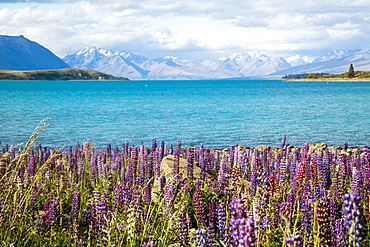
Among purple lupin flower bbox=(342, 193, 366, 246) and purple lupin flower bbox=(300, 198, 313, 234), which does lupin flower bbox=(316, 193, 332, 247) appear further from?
purple lupin flower bbox=(342, 193, 366, 246)

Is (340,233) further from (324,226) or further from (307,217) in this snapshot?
(307,217)

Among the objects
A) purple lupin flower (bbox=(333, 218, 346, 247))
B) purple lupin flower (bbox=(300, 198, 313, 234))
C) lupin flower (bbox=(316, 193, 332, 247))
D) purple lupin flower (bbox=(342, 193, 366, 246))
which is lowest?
purple lupin flower (bbox=(300, 198, 313, 234))

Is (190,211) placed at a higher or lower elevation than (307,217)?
lower

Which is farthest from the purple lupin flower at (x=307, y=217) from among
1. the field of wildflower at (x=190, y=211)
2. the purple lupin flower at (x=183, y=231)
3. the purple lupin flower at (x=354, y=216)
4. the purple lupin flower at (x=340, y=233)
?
the purple lupin flower at (x=354, y=216)

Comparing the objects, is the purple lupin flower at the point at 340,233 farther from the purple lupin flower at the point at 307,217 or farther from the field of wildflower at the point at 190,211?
the purple lupin flower at the point at 307,217

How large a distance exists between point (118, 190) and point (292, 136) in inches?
1396

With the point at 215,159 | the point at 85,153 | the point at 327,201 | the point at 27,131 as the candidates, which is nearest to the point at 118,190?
the point at 327,201

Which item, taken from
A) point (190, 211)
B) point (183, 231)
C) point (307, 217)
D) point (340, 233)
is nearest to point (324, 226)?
point (340, 233)

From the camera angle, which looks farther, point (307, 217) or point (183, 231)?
point (307, 217)

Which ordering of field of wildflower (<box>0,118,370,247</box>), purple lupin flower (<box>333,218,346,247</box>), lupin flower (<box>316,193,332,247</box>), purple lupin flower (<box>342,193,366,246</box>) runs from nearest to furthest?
purple lupin flower (<box>342,193,366,246</box>) → field of wildflower (<box>0,118,370,247</box>) → lupin flower (<box>316,193,332,247</box>) → purple lupin flower (<box>333,218,346,247</box>)

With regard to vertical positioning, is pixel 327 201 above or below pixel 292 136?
above

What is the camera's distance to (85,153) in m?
16.0

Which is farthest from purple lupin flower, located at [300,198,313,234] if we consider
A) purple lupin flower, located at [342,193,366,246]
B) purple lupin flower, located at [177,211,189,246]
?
purple lupin flower, located at [342,193,366,246]

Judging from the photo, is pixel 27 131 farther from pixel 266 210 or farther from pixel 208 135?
pixel 266 210
